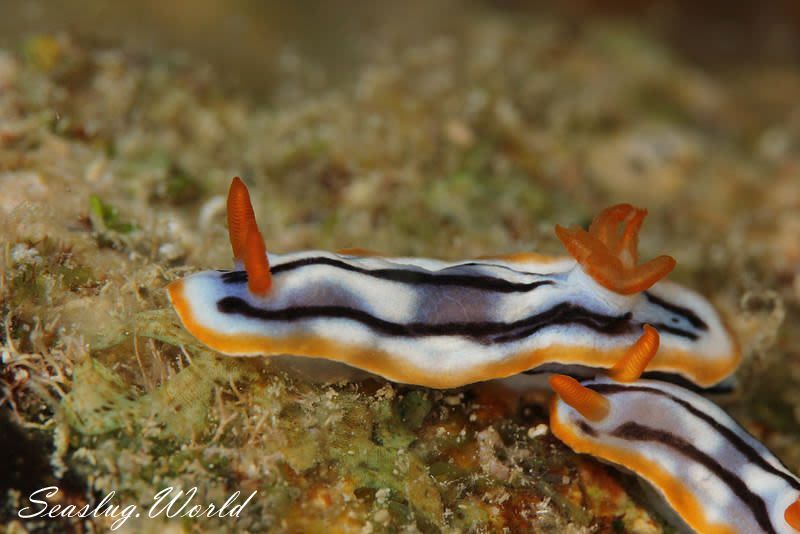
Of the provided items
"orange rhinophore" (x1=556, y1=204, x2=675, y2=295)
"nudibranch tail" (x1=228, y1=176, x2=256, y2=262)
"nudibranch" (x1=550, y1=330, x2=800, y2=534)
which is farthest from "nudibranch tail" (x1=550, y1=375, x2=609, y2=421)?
"nudibranch tail" (x1=228, y1=176, x2=256, y2=262)

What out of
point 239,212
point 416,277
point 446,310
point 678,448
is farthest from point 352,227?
point 678,448

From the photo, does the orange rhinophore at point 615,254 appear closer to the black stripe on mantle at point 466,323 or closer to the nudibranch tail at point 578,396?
the black stripe on mantle at point 466,323

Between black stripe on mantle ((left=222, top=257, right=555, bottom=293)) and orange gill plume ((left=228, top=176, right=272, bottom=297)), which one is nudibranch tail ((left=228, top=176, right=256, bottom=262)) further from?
black stripe on mantle ((left=222, top=257, right=555, bottom=293))

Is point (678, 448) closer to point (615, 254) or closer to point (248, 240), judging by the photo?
point (615, 254)

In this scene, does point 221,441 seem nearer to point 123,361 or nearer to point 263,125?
point 123,361

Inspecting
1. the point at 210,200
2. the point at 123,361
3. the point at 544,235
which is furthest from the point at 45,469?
the point at 544,235

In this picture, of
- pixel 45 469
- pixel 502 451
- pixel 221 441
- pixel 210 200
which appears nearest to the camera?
pixel 45 469

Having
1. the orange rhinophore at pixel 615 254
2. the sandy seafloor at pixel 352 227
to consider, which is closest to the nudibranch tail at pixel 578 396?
the sandy seafloor at pixel 352 227
